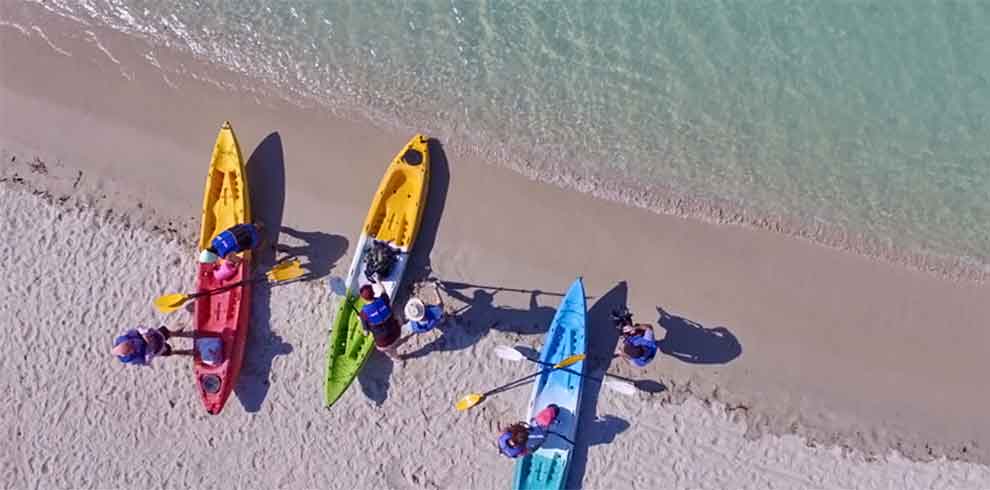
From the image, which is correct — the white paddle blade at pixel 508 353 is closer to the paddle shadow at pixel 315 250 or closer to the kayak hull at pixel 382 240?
the kayak hull at pixel 382 240

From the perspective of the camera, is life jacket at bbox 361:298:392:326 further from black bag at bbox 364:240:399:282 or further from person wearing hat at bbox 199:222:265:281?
person wearing hat at bbox 199:222:265:281

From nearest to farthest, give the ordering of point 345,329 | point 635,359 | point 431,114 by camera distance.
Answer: point 635,359 → point 345,329 → point 431,114

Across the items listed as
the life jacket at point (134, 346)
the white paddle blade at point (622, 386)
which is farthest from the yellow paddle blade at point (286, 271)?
the white paddle blade at point (622, 386)

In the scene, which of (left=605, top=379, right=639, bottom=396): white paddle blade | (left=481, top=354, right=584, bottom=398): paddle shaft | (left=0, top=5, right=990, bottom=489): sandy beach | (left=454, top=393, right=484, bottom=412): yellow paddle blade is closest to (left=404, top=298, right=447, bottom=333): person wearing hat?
(left=0, top=5, right=990, bottom=489): sandy beach

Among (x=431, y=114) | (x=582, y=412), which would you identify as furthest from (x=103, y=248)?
(x=582, y=412)

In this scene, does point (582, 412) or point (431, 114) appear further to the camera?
point (431, 114)

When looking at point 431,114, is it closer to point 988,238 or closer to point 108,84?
point 108,84
